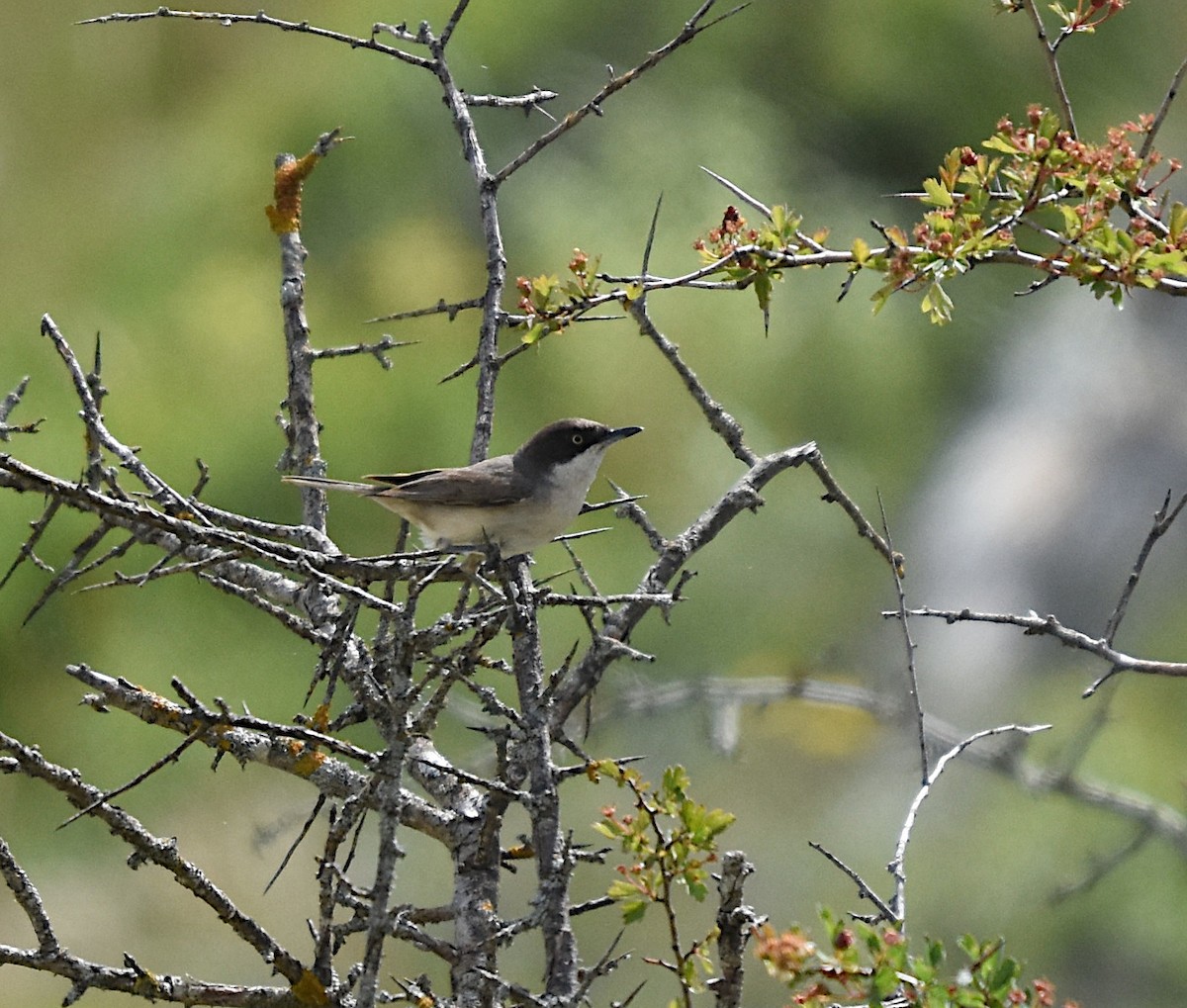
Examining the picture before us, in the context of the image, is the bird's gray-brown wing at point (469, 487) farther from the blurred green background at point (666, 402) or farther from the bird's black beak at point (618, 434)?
the blurred green background at point (666, 402)

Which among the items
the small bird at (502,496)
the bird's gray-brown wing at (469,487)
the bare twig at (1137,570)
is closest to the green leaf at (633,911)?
the bare twig at (1137,570)

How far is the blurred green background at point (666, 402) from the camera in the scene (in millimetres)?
9297

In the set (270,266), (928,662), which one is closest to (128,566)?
(270,266)

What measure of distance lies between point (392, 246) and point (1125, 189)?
9.90 meters

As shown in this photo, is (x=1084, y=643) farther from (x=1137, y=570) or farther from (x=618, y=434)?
(x=618, y=434)

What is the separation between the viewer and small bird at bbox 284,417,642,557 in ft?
13.1

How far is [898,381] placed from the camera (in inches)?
541

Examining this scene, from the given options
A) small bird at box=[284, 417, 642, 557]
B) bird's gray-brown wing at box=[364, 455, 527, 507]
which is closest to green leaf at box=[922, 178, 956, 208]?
small bird at box=[284, 417, 642, 557]

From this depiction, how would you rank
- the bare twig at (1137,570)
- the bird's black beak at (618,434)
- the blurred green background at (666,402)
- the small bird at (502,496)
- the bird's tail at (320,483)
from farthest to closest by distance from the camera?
the blurred green background at (666,402) < the bird's black beak at (618,434) < the small bird at (502,496) < the bird's tail at (320,483) < the bare twig at (1137,570)

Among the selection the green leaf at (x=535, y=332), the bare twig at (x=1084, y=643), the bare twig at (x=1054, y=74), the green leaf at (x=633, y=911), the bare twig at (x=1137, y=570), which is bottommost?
the green leaf at (x=633, y=911)

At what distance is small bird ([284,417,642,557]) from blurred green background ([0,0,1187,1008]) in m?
4.10

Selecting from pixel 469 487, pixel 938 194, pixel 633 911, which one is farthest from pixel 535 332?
pixel 633 911

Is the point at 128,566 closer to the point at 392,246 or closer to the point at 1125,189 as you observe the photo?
the point at 392,246

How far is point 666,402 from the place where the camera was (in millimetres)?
11992
